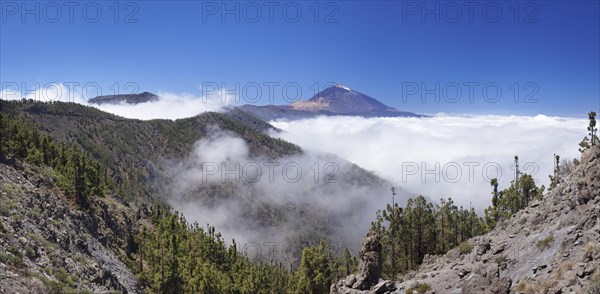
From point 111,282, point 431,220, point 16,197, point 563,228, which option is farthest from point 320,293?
point 16,197

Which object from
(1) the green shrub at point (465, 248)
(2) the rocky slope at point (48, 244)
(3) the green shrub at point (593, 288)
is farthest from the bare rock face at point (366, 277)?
(2) the rocky slope at point (48, 244)

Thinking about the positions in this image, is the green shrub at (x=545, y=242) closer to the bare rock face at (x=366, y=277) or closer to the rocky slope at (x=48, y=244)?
the bare rock face at (x=366, y=277)

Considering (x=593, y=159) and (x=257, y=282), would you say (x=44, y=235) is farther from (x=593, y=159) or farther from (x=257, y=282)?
(x=593, y=159)

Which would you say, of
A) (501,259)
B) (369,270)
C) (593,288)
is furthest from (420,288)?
(593,288)

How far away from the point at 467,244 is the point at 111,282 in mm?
46533

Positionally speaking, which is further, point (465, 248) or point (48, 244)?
point (465, 248)

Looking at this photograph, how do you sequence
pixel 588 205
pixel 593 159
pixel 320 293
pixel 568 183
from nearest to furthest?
pixel 588 205
pixel 593 159
pixel 568 183
pixel 320 293

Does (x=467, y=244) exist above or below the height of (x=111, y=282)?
above

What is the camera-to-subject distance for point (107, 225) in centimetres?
7638

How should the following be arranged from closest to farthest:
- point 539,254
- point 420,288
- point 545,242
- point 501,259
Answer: point 539,254
point 545,242
point 501,259
point 420,288

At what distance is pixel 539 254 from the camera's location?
3155 centimetres

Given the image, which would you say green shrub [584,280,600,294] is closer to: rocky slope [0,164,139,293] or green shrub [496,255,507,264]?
green shrub [496,255,507,264]

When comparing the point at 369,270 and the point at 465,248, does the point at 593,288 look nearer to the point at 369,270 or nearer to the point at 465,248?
the point at 465,248

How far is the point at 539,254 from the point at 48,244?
4856cm
